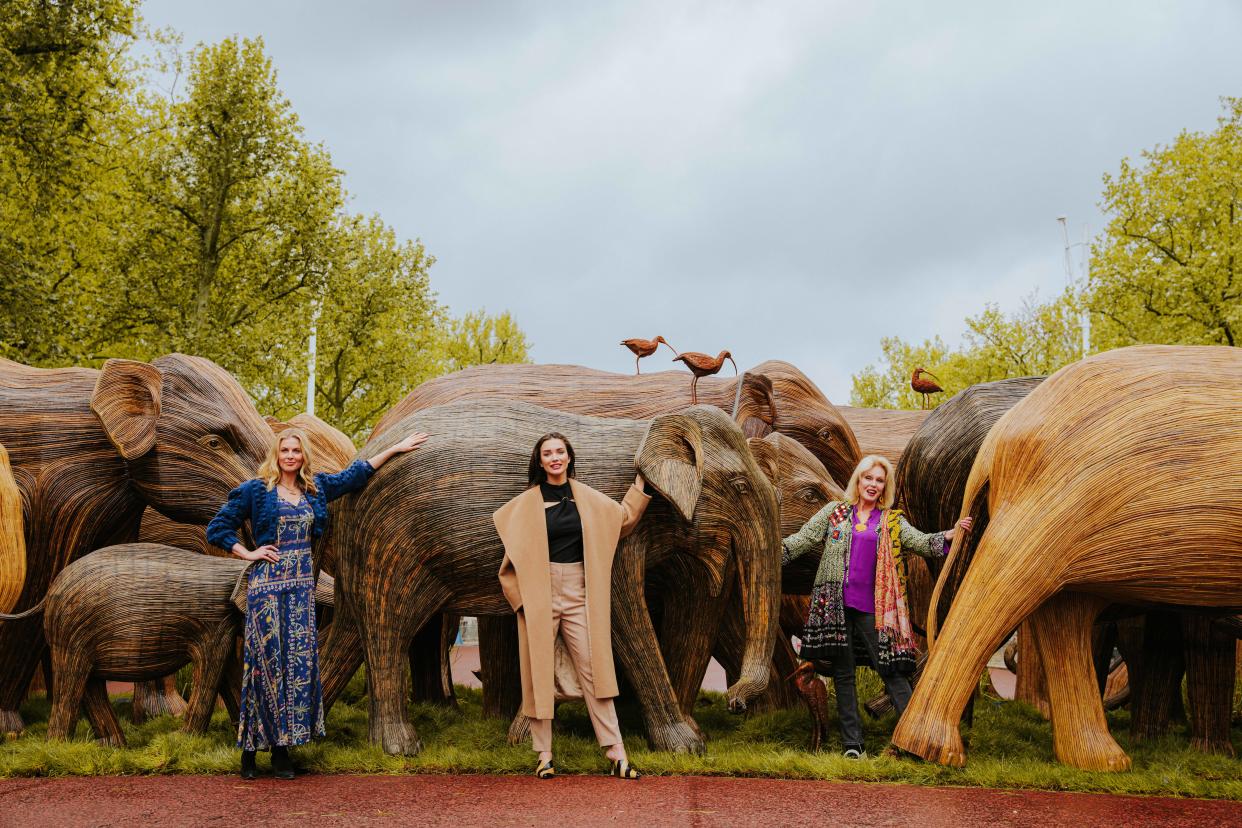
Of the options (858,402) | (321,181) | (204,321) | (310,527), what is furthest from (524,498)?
(858,402)

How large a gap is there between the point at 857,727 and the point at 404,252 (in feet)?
69.5

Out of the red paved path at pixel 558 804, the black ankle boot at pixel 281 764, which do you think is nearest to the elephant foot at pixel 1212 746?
the red paved path at pixel 558 804

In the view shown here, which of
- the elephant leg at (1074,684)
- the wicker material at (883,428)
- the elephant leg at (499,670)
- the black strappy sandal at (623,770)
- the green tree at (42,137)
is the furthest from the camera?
the green tree at (42,137)

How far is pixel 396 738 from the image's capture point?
20.3 ft

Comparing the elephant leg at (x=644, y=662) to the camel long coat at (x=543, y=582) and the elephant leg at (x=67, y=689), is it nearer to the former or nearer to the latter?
the camel long coat at (x=543, y=582)

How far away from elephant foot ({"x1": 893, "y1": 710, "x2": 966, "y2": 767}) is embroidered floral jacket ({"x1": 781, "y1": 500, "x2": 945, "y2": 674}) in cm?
52

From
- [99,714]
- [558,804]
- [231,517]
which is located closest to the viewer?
[558,804]

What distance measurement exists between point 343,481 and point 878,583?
312cm

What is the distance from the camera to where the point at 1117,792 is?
5262 millimetres

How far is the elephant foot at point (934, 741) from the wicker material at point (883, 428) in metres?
5.43

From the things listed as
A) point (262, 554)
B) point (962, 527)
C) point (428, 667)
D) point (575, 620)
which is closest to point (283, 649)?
point (262, 554)

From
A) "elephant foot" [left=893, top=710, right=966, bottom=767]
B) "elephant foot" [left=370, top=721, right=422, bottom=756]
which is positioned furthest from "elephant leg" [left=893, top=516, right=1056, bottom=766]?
"elephant foot" [left=370, top=721, right=422, bottom=756]

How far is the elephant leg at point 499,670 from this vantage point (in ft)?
24.5

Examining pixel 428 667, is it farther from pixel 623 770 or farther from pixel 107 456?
pixel 623 770
